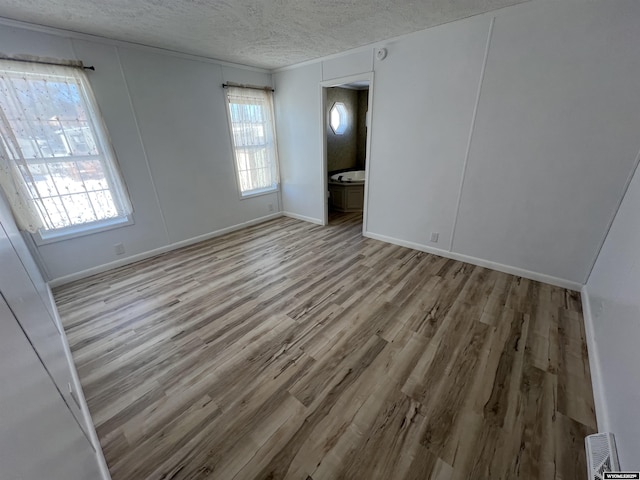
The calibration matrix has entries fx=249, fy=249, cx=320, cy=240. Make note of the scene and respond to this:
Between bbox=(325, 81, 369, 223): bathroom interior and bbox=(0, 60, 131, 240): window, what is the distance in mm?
3351

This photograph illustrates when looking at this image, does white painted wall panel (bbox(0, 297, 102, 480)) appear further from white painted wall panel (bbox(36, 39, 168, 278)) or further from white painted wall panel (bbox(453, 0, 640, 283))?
white painted wall panel (bbox(453, 0, 640, 283))

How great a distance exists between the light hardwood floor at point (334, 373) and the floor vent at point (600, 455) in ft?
0.17

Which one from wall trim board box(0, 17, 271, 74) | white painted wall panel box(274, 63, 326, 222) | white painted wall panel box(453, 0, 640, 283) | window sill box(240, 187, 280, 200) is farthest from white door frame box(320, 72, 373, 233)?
wall trim board box(0, 17, 271, 74)

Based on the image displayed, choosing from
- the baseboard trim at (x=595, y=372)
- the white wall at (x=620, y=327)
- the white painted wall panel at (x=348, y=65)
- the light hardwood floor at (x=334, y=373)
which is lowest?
the light hardwood floor at (x=334, y=373)

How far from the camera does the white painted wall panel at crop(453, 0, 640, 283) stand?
1.94 meters

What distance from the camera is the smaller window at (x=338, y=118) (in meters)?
5.54

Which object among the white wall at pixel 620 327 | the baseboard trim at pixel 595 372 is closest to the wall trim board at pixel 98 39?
the white wall at pixel 620 327

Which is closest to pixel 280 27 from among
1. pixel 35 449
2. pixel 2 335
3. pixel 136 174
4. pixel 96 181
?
pixel 136 174

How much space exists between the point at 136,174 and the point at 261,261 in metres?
1.84

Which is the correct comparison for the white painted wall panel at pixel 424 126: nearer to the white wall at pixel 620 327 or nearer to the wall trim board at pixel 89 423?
the white wall at pixel 620 327

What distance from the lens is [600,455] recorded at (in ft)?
3.78

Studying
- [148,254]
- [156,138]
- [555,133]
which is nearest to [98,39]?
[156,138]

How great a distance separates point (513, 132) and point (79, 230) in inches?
184

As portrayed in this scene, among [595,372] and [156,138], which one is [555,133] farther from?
[156,138]
